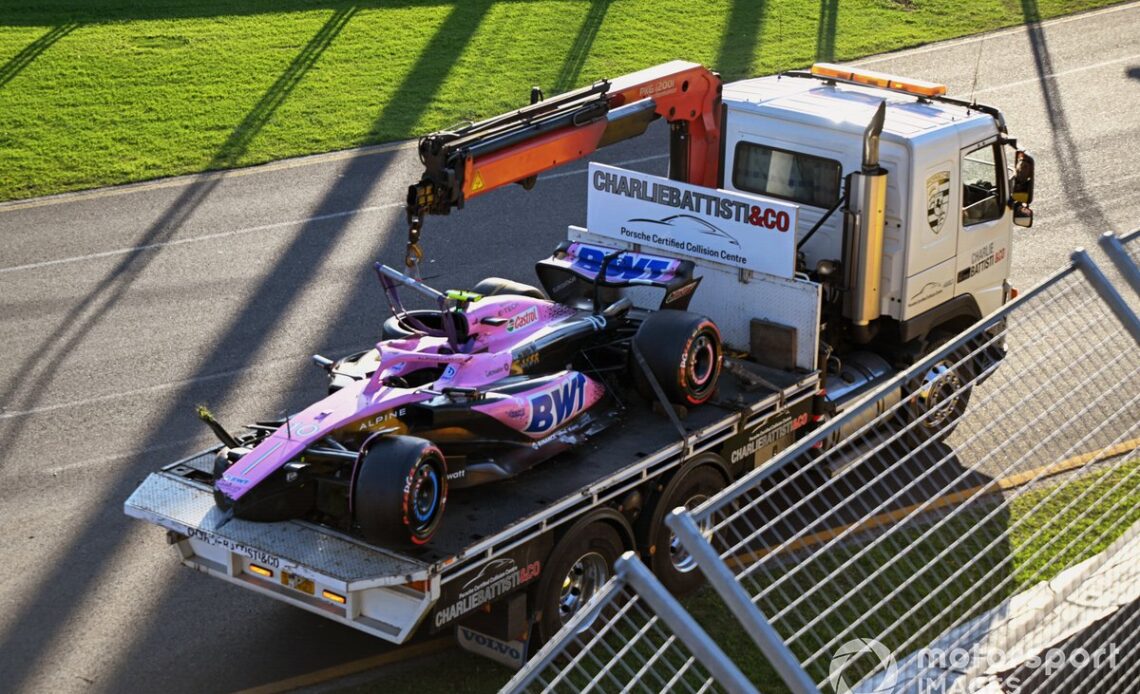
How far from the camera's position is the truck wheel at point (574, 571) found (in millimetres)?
9141

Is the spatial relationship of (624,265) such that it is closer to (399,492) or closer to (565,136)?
(565,136)

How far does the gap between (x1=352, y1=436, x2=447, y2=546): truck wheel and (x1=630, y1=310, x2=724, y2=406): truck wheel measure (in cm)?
195

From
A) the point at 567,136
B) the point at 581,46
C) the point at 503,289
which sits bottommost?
the point at 581,46

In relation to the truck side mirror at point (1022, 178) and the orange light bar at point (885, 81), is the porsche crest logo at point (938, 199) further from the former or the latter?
the orange light bar at point (885, 81)

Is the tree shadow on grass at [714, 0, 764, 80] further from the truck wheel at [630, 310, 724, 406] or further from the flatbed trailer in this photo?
the flatbed trailer

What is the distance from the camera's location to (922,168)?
11578 millimetres

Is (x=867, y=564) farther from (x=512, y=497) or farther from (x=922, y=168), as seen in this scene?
(x=922, y=168)

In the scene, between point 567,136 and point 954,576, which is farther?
point 567,136

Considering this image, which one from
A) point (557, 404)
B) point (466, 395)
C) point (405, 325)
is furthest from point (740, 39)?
point (466, 395)

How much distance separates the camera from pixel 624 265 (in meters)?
11.3

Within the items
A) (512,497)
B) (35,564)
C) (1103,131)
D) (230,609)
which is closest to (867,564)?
(512,497)

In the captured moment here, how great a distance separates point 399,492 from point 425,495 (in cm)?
28

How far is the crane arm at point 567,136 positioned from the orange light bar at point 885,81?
4.82ft

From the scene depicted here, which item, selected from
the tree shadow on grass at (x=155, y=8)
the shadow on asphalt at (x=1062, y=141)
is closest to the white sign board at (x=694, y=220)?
the shadow on asphalt at (x=1062, y=141)
